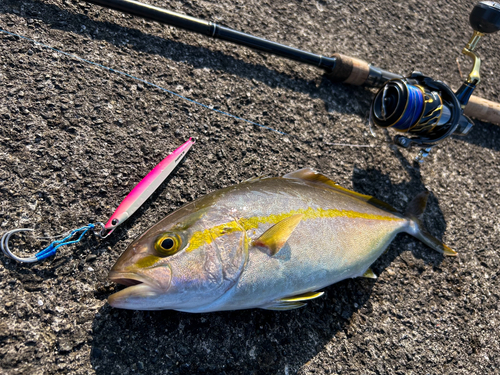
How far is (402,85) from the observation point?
2014 mm

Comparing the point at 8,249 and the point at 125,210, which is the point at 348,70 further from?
the point at 8,249

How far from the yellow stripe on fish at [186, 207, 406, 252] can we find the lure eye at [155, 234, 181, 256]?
50 mm

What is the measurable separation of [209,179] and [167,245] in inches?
25.7

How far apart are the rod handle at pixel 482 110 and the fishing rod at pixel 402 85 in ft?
1.57

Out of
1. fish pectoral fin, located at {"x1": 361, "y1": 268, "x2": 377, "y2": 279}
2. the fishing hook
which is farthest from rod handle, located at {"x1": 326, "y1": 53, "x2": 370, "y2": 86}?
the fishing hook

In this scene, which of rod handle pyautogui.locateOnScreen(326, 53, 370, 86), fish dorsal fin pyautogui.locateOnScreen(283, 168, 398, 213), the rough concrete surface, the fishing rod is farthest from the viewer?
rod handle pyautogui.locateOnScreen(326, 53, 370, 86)

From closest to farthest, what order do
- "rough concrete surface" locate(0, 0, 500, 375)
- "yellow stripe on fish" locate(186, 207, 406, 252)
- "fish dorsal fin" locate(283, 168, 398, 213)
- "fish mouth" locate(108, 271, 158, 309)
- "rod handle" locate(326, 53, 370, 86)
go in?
"fish mouth" locate(108, 271, 158, 309) → "yellow stripe on fish" locate(186, 207, 406, 252) → "rough concrete surface" locate(0, 0, 500, 375) → "fish dorsal fin" locate(283, 168, 398, 213) → "rod handle" locate(326, 53, 370, 86)

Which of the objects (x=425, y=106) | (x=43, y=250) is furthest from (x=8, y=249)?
(x=425, y=106)

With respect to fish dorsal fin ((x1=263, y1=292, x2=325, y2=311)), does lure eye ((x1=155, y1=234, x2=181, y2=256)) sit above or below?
above

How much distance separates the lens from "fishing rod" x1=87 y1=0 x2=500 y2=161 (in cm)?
196

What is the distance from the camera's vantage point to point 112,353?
143cm

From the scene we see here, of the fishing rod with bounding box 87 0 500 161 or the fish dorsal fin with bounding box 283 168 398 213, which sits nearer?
the fish dorsal fin with bounding box 283 168 398 213

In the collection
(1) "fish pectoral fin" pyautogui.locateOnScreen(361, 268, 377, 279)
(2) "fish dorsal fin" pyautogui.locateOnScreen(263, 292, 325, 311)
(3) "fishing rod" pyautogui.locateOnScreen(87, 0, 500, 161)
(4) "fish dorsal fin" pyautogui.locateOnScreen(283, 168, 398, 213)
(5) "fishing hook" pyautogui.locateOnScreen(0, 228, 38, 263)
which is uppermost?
(3) "fishing rod" pyautogui.locateOnScreen(87, 0, 500, 161)

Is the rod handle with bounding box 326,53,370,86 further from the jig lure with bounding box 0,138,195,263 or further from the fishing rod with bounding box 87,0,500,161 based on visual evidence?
the jig lure with bounding box 0,138,195,263
